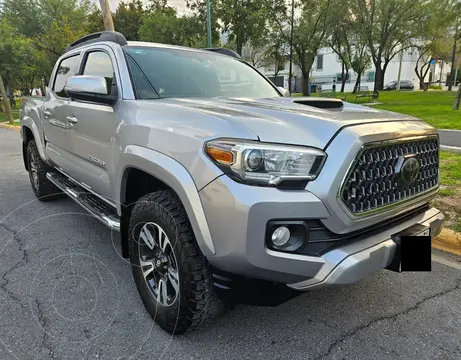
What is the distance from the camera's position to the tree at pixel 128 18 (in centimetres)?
3219

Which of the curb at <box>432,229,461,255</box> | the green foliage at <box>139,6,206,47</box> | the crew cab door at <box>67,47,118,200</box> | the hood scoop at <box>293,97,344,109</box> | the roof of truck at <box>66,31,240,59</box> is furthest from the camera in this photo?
the green foliage at <box>139,6,206,47</box>

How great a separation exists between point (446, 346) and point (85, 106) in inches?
128

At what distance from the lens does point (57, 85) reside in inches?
176

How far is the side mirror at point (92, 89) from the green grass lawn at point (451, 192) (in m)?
3.54

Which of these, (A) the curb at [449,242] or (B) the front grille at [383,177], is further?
(A) the curb at [449,242]

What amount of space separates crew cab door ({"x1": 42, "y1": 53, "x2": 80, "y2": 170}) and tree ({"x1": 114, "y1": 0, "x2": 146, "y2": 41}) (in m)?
30.2

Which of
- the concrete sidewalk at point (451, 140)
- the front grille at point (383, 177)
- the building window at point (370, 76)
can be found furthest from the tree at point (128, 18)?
the building window at point (370, 76)

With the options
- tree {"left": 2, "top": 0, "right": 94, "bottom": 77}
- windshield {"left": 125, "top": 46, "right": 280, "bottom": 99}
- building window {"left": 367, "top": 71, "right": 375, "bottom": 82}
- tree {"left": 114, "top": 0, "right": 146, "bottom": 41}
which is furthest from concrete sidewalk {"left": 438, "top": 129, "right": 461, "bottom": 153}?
building window {"left": 367, "top": 71, "right": 375, "bottom": 82}

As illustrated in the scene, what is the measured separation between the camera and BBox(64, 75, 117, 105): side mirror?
2650 mm

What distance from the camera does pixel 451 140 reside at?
825cm

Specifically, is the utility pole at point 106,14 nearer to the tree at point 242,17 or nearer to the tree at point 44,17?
the tree at point 242,17

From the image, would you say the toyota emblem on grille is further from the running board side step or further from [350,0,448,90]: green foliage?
[350,0,448,90]: green foliage

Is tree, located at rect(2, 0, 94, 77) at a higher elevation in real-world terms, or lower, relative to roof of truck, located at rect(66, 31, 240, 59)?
higher

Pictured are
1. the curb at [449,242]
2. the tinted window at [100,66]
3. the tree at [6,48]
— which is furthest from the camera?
the tree at [6,48]
